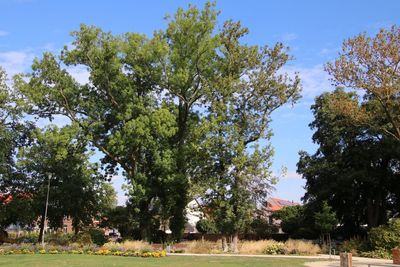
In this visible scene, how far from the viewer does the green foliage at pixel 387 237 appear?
102 ft

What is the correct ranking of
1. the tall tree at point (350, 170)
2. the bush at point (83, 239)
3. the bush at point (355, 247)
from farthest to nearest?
1. the tall tree at point (350, 170)
2. the bush at point (83, 239)
3. the bush at point (355, 247)

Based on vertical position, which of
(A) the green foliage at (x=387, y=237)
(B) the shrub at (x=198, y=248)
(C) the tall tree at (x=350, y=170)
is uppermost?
(C) the tall tree at (x=350, y=170)

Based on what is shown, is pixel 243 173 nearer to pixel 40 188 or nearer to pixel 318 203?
pixel 318 203

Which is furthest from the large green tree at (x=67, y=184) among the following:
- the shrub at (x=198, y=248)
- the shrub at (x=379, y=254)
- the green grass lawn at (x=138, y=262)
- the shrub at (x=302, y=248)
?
the shrub at (x=379, y=254)

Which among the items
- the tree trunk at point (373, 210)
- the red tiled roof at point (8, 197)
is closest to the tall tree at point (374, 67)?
the tree trunk at point (373, 210)

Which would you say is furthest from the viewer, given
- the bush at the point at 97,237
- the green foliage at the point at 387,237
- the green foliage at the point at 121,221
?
the green foliage at the point at 121,221

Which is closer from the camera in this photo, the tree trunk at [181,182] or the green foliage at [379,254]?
the green foliage at [379,254]

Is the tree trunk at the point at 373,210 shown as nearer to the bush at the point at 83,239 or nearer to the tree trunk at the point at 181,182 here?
the tree trunk at the point at 181,182

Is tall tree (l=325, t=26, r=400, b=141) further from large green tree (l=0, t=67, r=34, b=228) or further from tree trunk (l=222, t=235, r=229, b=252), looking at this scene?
→ large green tree (l=0, t=67, r=34, b=228)

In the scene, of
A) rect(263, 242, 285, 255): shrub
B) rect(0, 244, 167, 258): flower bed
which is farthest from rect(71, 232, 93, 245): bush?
rect(263, 242, 285, 255): shrub

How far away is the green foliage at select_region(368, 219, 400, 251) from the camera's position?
102 feet

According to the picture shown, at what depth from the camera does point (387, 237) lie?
31562mm

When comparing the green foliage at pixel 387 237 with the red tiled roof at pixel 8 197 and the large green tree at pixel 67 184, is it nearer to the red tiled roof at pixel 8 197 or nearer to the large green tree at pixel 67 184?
the large green tree at pixel 67 184

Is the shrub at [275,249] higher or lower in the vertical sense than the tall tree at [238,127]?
lower
